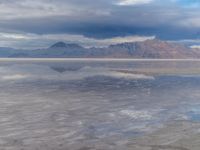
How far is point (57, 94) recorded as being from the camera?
34938 mm

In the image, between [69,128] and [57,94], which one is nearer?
[69,128]

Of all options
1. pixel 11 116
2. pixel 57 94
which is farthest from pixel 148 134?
pixel 57 94

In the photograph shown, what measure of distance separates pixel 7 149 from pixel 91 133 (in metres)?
4.73

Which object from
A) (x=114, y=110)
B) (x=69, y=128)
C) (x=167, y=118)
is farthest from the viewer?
(x=114, y=110)

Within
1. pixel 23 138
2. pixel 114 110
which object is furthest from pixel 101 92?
pixel 23 138

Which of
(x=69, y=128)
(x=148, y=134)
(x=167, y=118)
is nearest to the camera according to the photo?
(x=148, y=134)

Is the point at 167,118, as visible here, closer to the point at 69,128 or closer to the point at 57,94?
the point at 69,128

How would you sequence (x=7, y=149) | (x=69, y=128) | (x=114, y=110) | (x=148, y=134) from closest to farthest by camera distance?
(x=7, y=149)
(x=148, y=134)
(x=69, y=128)
(x=114, y=110)

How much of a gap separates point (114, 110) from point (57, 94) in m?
10.7

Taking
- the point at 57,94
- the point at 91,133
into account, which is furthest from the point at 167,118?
the point at 57,94

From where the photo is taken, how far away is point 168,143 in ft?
54.3

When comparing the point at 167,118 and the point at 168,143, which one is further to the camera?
the point at 167,118

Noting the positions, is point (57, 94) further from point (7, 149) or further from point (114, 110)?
point (7, 149)

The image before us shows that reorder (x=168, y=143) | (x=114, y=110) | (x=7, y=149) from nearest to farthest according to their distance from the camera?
1. (x=7, y=149)
2. (x=168, y=143)
3. (x=114, y=110)
